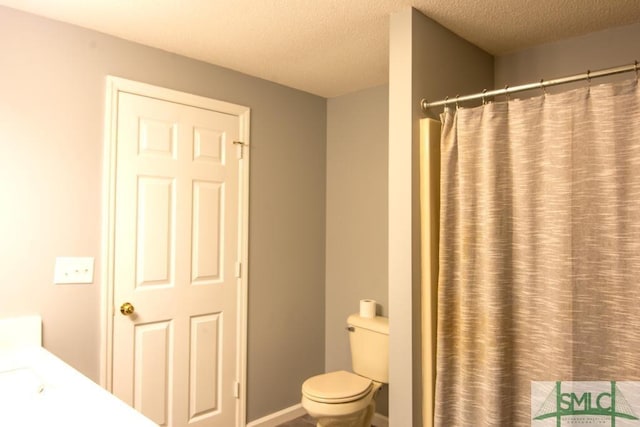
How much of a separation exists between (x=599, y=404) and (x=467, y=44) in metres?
1.76

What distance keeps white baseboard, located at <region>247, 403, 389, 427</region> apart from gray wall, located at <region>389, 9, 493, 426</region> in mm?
999

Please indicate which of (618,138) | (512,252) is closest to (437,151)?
(512,252)

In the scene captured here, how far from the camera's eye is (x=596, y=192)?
147cm

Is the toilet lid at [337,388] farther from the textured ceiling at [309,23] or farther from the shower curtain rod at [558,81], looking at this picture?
the textured ceiling at [309,23]

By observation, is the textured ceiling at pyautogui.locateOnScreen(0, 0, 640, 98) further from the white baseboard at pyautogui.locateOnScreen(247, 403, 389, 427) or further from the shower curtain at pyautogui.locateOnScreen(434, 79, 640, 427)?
the white baseboard at pyautogui.locateOnScreen(247, 403, 389, 427)

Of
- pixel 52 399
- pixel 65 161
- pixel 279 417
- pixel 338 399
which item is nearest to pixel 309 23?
pixel 65 161

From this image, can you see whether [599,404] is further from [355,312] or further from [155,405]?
[155,405]

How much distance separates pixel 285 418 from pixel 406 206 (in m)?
1.85

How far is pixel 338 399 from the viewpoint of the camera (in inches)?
85.0

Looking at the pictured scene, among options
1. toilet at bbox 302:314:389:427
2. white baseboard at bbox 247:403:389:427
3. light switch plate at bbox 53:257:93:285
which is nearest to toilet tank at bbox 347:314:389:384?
toilet at bbox 302:314:389:427

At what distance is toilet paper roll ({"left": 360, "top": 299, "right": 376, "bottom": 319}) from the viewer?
2641 millimetres

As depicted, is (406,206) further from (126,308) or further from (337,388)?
(126,308)

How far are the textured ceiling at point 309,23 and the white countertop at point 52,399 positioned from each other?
1496 millimetres

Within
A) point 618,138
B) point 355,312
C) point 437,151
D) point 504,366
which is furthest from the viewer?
point 355,312
